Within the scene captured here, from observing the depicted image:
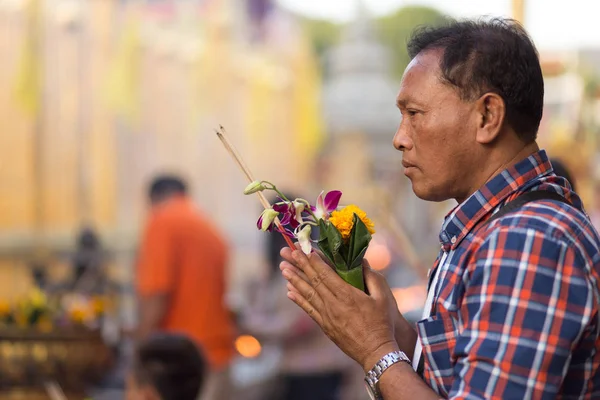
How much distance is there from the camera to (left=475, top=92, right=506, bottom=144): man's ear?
1.70 m

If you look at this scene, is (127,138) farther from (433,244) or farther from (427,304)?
(427,304)

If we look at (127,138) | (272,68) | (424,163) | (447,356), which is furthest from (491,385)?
(272,68)

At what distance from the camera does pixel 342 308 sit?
1.72 m

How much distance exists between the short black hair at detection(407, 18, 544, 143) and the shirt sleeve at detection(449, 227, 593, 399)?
262 millimetres

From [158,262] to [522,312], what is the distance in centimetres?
398

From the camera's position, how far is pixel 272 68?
17203 millimetres

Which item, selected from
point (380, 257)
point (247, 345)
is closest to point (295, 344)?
point (247, 345)

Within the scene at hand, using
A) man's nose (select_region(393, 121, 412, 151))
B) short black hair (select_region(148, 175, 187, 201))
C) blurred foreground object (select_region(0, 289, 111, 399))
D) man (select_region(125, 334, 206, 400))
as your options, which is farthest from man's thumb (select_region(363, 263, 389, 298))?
short black hair (select_region(148, 175, 187, 201))

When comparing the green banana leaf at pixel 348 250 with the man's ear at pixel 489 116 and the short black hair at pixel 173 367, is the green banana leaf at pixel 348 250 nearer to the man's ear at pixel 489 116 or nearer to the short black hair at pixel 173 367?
the man's ear at pixel 489 116

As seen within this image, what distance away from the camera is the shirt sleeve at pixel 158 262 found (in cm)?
533

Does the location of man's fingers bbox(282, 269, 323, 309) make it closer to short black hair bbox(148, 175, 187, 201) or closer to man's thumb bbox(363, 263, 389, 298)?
man's thumb bbox(363, 263, 389, 298)

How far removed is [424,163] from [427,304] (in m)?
0.24

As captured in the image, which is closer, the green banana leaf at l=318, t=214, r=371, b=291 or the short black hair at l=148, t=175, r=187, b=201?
the green banana leaf at l=318, t=214, r=371, b=291

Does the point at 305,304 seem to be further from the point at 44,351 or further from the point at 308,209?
the point at 44,351
